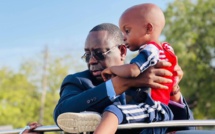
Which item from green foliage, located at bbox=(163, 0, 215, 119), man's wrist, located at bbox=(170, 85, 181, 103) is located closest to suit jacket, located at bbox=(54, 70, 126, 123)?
man's wrist, located at bbox=(170, 85, 181, 103)

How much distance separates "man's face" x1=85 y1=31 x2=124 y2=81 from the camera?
10.9 ft

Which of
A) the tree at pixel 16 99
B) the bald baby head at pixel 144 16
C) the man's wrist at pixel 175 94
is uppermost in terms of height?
the bald baby head at pixel 144 16

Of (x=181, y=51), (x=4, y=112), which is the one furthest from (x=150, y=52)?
(x=4, y=112)

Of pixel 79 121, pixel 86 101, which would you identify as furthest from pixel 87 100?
pixel 79 121

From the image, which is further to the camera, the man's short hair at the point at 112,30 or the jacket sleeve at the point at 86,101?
the man's short hair at the point at 112,30

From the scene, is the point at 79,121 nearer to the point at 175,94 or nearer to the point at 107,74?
the point at 107,74

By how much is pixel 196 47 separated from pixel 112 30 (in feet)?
86.3

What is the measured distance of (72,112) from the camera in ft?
9.89

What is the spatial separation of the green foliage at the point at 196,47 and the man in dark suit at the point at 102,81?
24.1m

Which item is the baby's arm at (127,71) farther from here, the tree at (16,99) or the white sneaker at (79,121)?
the tree at (16,99)

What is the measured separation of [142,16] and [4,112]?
3778 cm

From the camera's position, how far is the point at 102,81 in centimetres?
341

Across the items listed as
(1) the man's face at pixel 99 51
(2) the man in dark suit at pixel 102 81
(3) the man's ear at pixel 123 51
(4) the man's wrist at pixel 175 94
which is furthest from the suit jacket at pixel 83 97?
(4) the man's wrist at pixel 175 94

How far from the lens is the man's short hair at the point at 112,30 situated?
3490 mm
